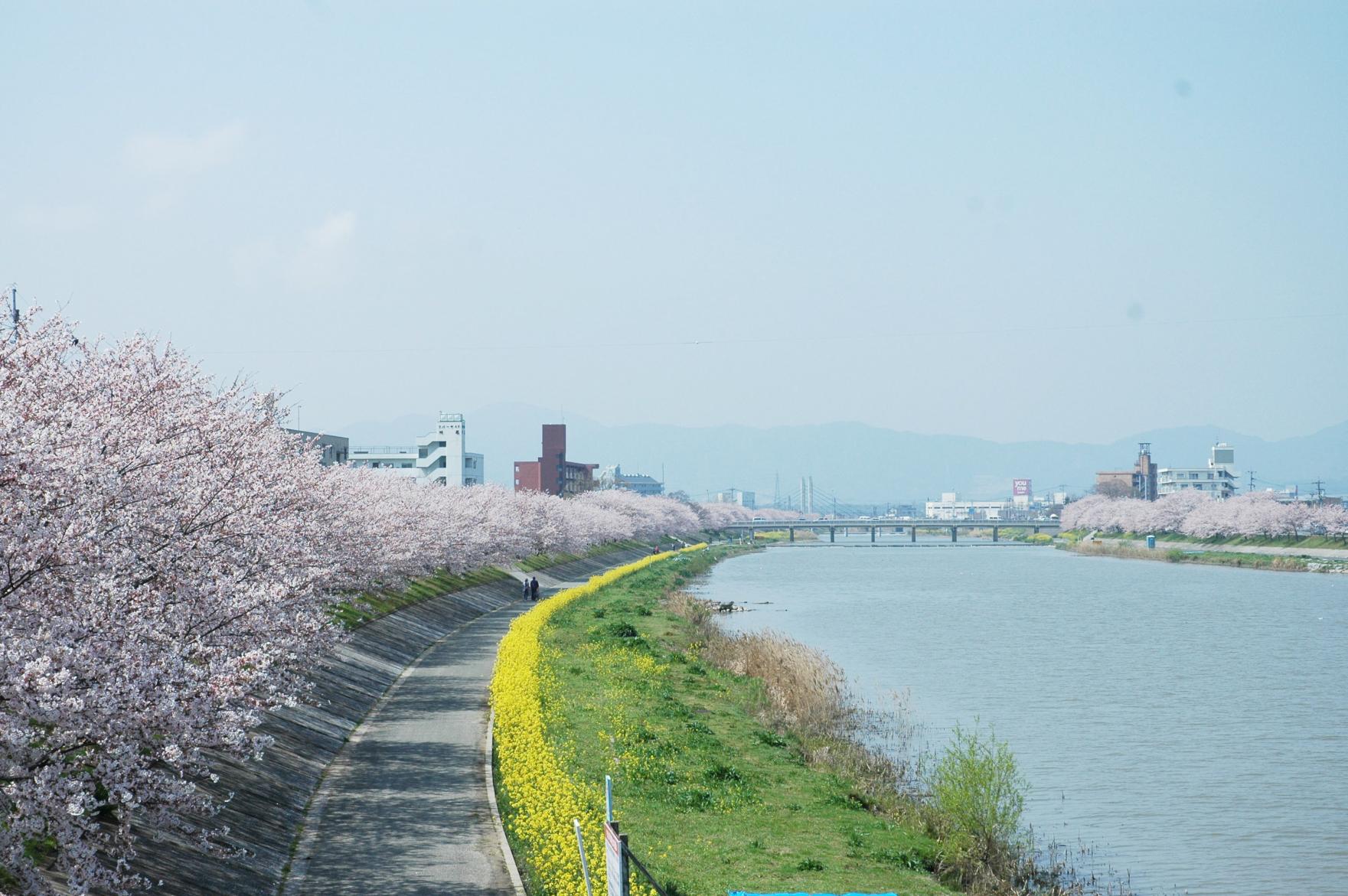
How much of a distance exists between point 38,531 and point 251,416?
62.8 feet

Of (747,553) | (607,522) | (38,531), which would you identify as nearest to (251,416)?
(38,531)

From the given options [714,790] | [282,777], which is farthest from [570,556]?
[282,777]

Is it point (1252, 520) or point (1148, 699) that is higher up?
point (1252, 520)

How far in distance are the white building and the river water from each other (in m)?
79.7

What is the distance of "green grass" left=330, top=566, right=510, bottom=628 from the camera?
44.9 m

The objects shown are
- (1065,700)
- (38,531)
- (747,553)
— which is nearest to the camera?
(38,531)

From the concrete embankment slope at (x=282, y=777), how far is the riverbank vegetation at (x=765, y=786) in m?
3.82

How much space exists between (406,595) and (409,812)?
3717cm

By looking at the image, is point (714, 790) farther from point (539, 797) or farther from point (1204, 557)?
point (1204, 557)

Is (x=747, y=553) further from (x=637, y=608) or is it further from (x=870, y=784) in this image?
(x=870, y=784)

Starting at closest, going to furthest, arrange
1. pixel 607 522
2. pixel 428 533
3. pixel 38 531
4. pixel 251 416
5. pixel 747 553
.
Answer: pixel 38 531, pixel 251 416, pixel 428 533, pixel 607 522, pixel 747 553

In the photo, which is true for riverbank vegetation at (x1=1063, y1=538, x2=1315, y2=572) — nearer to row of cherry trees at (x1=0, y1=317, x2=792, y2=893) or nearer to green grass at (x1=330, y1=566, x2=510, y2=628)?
green grass at (x1=330, y1=566, x2=510, y2=628)

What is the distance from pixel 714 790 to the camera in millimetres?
25391

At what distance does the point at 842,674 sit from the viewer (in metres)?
47.2
